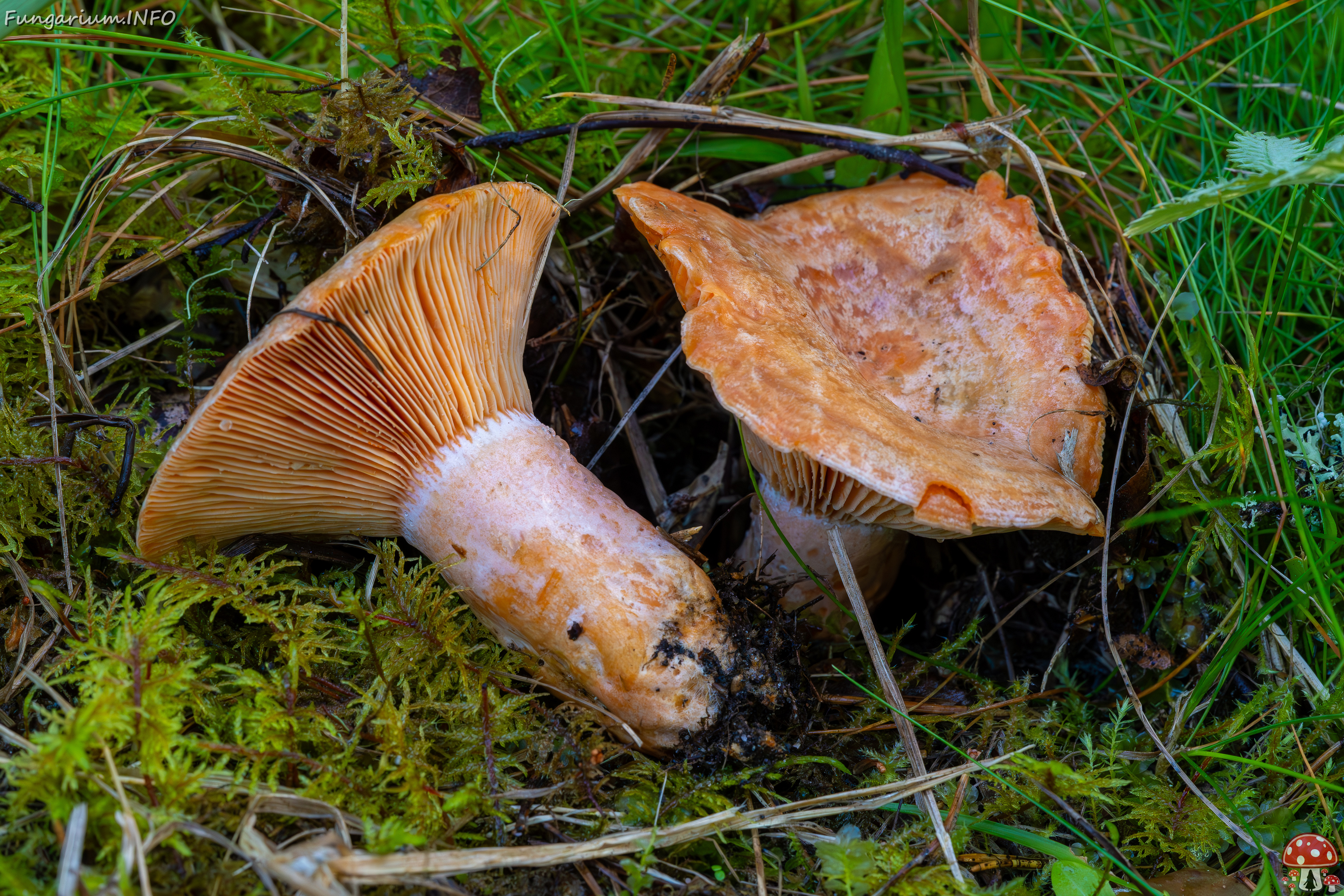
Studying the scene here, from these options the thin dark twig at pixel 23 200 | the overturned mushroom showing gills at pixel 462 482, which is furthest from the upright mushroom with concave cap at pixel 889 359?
the thin dark twig at pixel 23 200

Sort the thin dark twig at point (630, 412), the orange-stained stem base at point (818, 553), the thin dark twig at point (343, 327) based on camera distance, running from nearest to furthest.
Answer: the thin dark twig at point (343, 327), the orange-stained stem base at point (818, 553), the thin dark twig at point (630, 412)

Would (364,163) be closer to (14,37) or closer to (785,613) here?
(14,37)

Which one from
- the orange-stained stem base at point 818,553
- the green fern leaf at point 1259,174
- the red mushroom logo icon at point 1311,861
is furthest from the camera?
the orange-stained stem base at point 818,553

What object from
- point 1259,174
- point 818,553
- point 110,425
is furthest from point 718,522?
point 110,425

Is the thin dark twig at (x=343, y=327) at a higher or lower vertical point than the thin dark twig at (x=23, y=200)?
lower

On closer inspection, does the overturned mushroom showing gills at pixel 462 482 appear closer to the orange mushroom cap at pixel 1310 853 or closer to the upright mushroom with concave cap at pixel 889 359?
the upright mushroom with concave cap at pixel 889 359

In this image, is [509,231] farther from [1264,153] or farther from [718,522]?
[1264,153]

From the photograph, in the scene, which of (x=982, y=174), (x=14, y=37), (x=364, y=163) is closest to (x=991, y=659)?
(x=982, y=174)

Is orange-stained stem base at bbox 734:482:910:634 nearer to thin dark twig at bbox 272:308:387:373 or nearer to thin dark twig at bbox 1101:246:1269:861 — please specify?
thin dark twig at bbox 1101:246:1269:861
